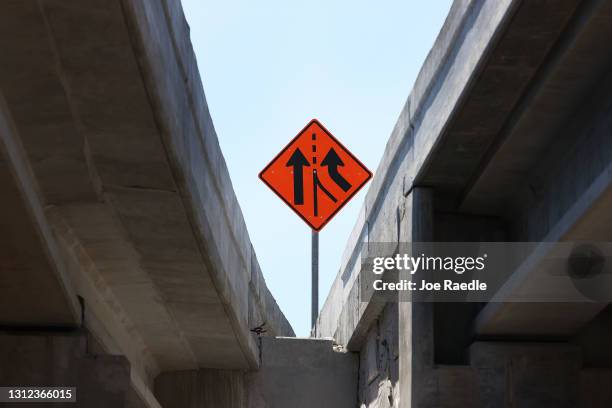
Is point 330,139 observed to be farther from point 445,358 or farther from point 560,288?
point 560,288

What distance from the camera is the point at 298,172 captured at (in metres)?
14.1

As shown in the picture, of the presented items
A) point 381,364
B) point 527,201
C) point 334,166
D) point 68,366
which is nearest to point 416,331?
point 527,201

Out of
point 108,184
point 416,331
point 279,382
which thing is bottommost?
point 416,331

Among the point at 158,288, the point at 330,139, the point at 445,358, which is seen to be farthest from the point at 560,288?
the point at 330,139

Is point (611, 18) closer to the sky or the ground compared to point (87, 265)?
closer to the sky

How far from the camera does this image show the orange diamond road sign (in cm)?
1395

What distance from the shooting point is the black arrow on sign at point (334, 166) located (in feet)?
46.0

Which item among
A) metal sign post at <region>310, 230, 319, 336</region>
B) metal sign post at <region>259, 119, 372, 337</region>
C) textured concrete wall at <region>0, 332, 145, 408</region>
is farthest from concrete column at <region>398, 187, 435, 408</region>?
metal sign post at <region>310, 230, 319, 336</region>

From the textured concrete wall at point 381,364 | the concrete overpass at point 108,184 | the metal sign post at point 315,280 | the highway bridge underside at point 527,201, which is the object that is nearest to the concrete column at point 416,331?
the highway bridge underside at point 527,201

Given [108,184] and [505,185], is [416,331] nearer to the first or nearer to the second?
[505,185]

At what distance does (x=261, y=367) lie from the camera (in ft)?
45.2

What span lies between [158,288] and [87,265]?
3.31ft

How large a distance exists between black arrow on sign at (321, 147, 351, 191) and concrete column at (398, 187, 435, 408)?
3.69 m

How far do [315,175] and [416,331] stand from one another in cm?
465
